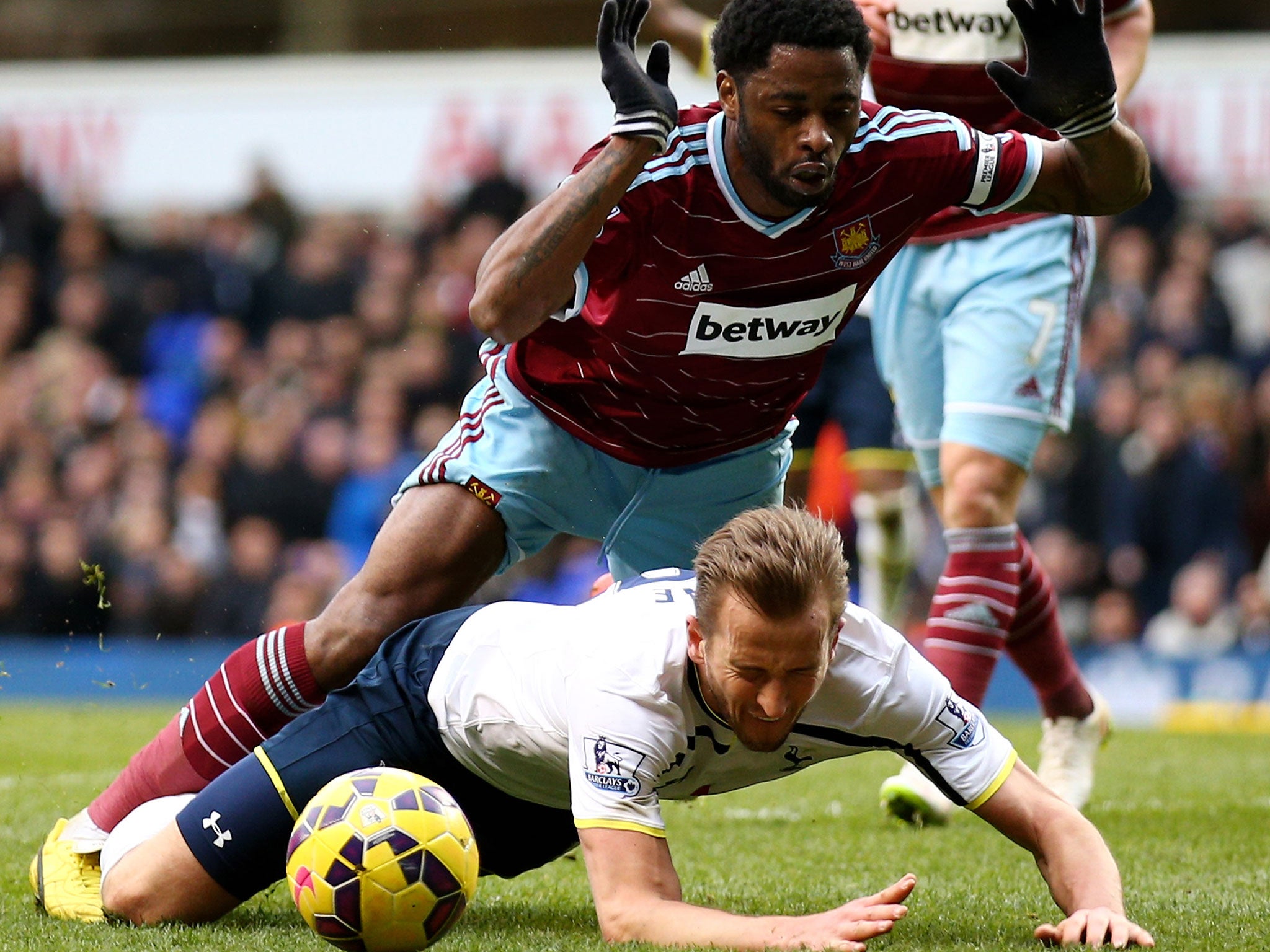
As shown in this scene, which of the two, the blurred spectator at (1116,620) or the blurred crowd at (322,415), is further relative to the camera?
the blurred crowd at (322,415)

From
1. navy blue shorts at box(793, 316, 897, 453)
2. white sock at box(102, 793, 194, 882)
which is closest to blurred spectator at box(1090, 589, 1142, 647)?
navy blue shorts at box(793, 316, 897, 453)

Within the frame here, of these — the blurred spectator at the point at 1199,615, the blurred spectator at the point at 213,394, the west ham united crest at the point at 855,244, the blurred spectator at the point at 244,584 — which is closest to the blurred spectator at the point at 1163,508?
the blurred spectator at the point at 1199,615

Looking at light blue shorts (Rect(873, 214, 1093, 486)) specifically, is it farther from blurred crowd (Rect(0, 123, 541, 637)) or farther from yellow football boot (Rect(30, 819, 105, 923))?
blurred crowd (Rect(0, 123, 541, 637))

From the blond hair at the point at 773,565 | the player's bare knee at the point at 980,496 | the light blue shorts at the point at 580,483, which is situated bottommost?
the player's bare knee at the point at 980,496

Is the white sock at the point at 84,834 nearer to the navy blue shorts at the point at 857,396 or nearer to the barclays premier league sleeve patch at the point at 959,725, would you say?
the barclays premier league sleeve patch at the point at 959,725

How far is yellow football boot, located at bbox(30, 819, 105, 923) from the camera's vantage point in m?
3.87

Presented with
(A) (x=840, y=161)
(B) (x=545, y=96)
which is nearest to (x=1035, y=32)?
(A) (x=840, y=161)

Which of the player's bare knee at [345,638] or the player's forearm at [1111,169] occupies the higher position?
the player's forearm at [1111,169]

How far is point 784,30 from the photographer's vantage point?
12.1ft

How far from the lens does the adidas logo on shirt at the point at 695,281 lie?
4.00 metres

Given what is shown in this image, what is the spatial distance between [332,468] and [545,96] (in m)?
3.14

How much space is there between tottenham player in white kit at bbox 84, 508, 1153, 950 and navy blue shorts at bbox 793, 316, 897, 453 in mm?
2940

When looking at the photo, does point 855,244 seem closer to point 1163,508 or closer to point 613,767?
point 613,767

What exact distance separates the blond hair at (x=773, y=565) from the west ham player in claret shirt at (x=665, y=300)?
77 cm
